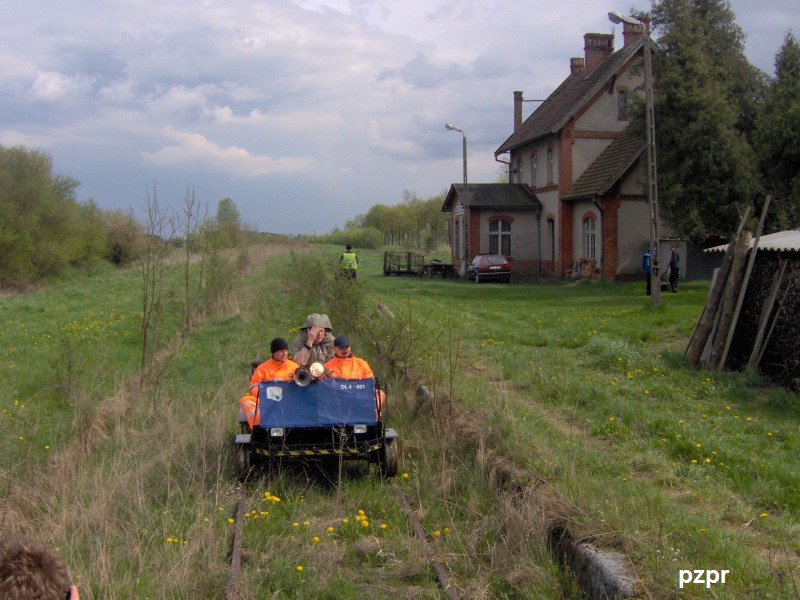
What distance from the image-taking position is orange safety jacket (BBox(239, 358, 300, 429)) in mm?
7742

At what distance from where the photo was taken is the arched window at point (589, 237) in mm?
35312

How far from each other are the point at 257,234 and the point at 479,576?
66.0m

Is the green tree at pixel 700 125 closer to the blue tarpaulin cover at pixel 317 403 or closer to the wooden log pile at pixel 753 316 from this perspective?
the wooden log pile at pixel 753 316

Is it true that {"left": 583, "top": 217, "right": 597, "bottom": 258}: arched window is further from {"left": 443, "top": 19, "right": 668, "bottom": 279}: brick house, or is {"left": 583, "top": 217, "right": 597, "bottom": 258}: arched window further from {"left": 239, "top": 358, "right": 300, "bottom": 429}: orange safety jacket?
{"left": 239, "top": 358, "right": 300, "bottom": 429}: orange safety jacket

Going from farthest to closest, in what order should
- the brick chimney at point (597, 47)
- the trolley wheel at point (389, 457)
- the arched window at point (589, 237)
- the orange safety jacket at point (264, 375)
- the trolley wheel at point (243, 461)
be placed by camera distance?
the brick chimney at point (597, 47)
the arched window at point (589, 237)
the orange safety jacket at point (264, 375)
the trolley wheel at point (389, 457)
the trolley wheel at point (243, 461)

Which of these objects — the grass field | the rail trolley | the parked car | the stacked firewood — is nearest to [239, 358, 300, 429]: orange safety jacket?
the rail trolley

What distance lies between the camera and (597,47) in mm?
40719

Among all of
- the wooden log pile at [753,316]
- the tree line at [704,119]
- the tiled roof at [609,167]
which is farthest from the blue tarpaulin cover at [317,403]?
the tiled roof at [609,167]

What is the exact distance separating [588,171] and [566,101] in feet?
15.4

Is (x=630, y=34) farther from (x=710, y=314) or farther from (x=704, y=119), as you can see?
(x=710, y=314)

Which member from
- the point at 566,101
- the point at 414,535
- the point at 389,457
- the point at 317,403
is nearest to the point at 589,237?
the point at 566,101

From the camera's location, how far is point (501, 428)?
25.7ft

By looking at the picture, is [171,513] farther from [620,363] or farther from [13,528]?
[620,363]

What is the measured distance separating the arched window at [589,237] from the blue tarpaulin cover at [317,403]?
29079 mm
